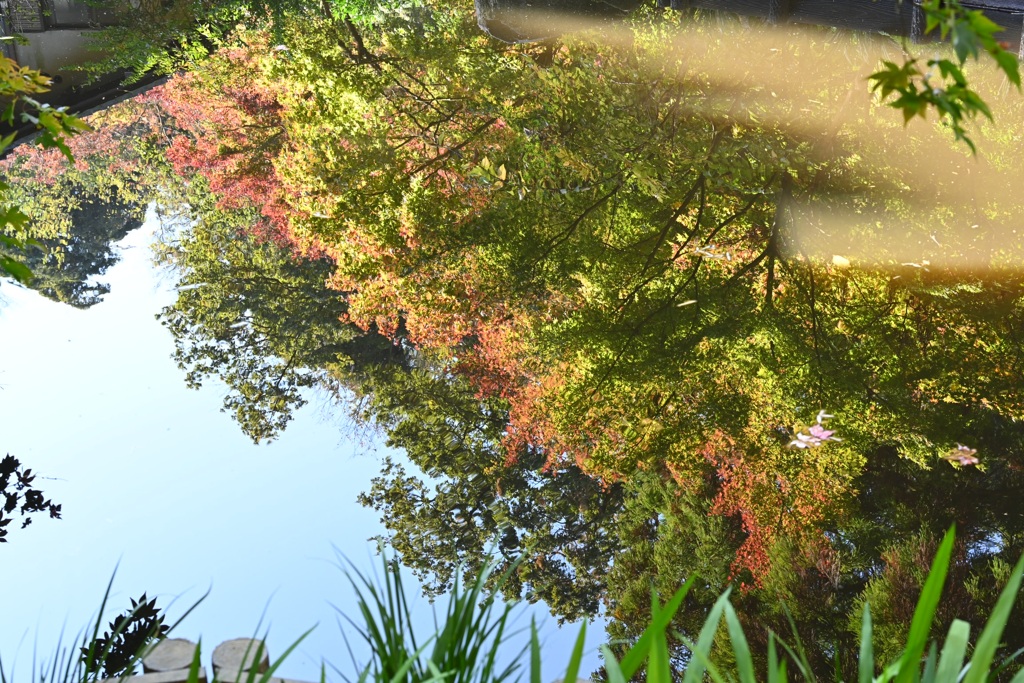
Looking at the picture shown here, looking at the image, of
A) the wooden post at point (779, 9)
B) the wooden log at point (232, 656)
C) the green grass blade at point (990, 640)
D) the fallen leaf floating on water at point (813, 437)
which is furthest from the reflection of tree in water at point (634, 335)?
the green grass blade at point (990, 640)

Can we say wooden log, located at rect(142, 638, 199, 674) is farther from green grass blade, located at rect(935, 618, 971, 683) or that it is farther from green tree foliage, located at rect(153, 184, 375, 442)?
green grass blade, located at rect(935, 618, 971, 683)

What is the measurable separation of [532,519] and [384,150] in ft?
11.4

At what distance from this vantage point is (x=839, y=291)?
15.1ft

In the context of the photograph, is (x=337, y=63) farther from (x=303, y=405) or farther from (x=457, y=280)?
(x=303, y=405)

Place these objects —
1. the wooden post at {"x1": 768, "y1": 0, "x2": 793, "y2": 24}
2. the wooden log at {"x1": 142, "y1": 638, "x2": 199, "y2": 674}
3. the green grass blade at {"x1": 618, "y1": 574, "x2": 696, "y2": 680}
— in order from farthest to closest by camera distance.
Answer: the wooden post at {"x1": 768, "y1": 0, "x2": 793, "y2": 24}
the wooden log at {"x1": 142, "y1": 638, "x2": 199, "y2": 674}
the green grass blade at {"x1": 618, "y1": 574, "x2": 696, "y2": 680}

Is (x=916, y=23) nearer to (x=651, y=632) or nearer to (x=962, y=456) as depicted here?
(x=962, y=456)

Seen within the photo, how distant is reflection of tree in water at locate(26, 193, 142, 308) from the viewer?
6.23 meters

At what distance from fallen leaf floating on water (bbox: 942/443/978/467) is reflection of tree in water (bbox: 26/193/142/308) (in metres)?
5.31

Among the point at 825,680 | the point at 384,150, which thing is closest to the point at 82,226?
the point at 384,150

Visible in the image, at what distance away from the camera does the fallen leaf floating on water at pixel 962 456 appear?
3.90 m

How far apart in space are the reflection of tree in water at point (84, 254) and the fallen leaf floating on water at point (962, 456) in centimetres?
531

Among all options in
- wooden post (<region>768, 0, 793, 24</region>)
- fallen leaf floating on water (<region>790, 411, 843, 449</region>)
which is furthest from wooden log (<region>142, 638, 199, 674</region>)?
wooden post (<region>768, 0, 793, 24</region>)

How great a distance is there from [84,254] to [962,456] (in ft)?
19.6

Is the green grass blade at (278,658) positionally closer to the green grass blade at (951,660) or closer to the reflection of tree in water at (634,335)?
the green grass blade at (951,660)
